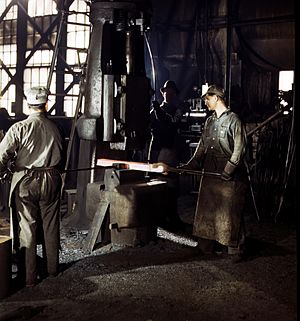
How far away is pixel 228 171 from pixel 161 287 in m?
1.52

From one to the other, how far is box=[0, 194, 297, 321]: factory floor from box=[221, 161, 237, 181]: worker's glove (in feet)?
3.21

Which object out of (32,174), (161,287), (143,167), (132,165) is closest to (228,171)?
(143,167)

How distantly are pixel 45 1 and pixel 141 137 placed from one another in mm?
9657

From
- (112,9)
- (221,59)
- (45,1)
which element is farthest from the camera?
(45,1)

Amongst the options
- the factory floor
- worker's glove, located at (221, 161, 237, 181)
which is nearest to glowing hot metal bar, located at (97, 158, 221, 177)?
worker's glove, located at (221, 161, 237, 181)

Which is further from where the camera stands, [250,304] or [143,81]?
[143,81]

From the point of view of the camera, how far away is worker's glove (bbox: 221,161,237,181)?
583cm

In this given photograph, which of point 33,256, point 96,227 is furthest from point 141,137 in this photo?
point 33,256

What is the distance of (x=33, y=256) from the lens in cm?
509

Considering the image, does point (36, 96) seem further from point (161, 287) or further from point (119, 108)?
point (161, 287)

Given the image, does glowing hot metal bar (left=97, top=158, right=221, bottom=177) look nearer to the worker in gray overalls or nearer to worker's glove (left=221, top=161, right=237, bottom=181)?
worker's glove (left=221, top=161, right=237, bottom=181)

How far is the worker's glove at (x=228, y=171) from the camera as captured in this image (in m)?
5.83

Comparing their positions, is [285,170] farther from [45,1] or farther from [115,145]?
[45,1]

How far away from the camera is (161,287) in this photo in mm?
5152
